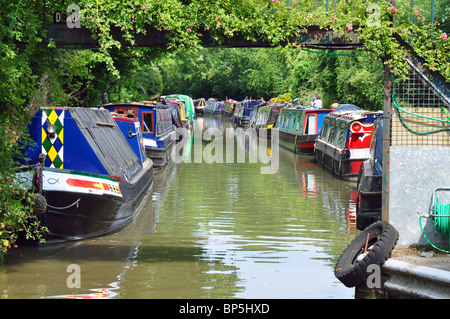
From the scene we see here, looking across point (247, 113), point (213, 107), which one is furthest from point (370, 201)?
point (213, 107)

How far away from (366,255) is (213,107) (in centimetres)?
5985

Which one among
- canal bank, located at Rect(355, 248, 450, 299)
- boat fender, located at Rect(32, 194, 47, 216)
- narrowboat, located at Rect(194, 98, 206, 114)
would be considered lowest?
narrowboat, located at Rect(194, 98, 206, 114)

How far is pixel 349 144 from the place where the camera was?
711 inches

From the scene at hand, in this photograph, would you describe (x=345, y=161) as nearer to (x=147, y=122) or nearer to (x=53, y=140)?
(x=147, y=122)

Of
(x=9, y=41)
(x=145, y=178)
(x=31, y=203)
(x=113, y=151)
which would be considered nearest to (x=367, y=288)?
(x=31, y=203)

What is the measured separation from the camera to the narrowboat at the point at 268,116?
33594 millimetres

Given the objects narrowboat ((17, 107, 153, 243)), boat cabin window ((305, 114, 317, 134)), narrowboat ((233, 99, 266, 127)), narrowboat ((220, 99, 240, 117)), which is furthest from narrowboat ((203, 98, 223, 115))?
narrowboat ((17, 107, 153, 243))

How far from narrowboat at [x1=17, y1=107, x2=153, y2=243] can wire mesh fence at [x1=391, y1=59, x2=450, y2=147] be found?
4.24 metres

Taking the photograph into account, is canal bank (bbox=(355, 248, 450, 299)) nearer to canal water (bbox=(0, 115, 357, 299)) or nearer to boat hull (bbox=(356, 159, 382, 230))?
canal water (bbox=(0, 115, 357, 299))

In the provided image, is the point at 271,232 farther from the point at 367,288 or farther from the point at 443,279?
the point at 443,279

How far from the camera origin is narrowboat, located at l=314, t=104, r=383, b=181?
1786 cm

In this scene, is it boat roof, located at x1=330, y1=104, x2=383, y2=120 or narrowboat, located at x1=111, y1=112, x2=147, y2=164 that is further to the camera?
boat roof, located at x1=330, y1=104, x2=383, y2=120

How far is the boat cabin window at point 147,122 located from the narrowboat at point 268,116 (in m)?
13.4

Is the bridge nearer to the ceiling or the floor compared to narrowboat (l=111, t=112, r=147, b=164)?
nearer to the ceiling
